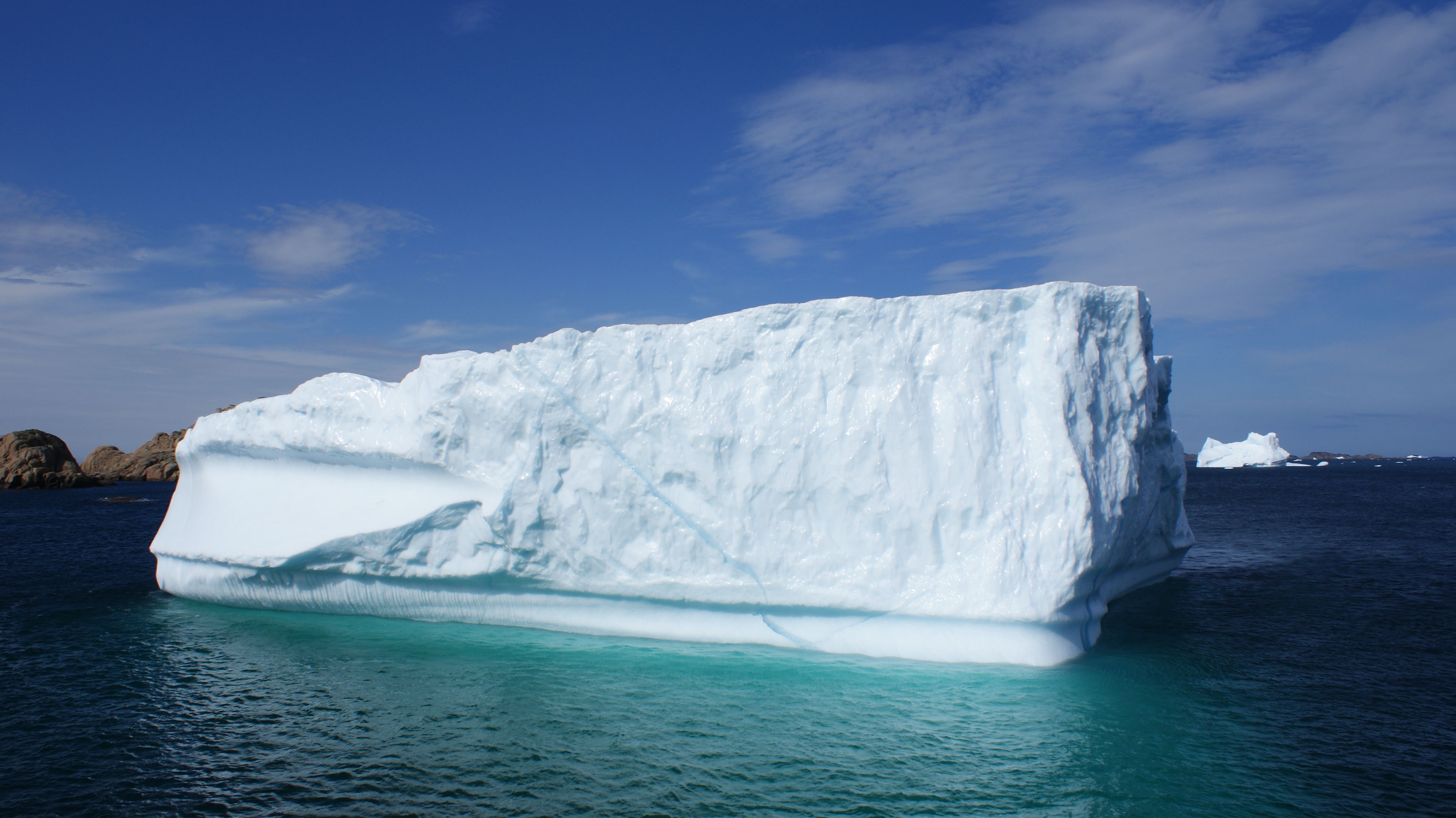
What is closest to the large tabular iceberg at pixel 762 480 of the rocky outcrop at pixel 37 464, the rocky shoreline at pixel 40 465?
the rocky shoreline at pixel 40 465

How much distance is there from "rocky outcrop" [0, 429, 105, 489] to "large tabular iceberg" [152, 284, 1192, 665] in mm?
42576

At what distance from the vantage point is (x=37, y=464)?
134ft

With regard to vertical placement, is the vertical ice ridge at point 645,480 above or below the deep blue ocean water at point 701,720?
above

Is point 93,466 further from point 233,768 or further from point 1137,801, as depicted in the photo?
point 1137,801

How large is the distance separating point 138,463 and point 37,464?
40.9 ft

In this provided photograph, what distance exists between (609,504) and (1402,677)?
32.0ft

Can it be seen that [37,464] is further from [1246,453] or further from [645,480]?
[1246,453]

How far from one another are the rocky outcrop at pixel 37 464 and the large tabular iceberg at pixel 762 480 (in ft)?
140

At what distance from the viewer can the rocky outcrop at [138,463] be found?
51750 mm

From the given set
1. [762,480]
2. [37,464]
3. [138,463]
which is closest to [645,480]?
[762,480]

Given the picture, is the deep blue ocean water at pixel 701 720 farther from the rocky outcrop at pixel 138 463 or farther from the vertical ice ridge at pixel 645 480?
the rocky outcrop at pixel 138 463

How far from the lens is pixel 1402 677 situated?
336 inches

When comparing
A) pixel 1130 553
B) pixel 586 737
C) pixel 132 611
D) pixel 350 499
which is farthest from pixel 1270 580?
pixel 132 611

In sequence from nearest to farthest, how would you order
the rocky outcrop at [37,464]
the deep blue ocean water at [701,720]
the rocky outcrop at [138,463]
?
1. the deep blue ocean water at [701,720]
2. the rocky outcrop at [37,464]
3. the rocky outcrop at [138,463]
